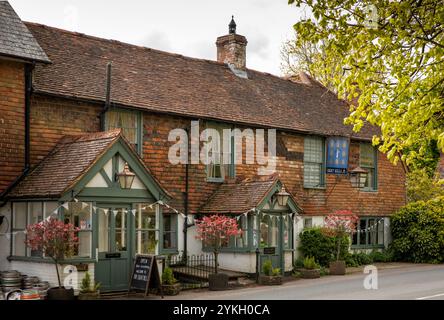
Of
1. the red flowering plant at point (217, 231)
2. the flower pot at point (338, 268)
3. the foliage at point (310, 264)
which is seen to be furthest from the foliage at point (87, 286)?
the flower pot at point (338, 268)

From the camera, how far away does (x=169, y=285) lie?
1866 centimetres

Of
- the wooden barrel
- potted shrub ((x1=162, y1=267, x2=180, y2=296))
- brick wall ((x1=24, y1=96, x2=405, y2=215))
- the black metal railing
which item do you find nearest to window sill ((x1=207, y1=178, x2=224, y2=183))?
brick wall ((x1=24, y1=96, x2=405, y2=215))

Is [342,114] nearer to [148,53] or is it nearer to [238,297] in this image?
[148,53]

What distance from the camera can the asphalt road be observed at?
56.9 feet

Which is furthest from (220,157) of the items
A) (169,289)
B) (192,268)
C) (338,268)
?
(169,289)

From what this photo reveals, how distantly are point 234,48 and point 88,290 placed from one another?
15506 mm

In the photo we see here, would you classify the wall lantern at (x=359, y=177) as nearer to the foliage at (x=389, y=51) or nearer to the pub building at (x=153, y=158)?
the pub building at (x=153, y=158)

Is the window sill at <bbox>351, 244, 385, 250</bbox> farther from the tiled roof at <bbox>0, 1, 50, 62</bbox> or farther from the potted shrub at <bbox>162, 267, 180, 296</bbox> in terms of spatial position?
the tiled roof at <bbox>0, 1, 50, 62</bbox>

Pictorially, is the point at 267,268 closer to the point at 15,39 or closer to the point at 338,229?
the point at 338,229

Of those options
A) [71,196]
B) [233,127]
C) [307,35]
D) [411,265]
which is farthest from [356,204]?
[307,35]

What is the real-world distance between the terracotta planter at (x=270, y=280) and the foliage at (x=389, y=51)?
32.0 ft

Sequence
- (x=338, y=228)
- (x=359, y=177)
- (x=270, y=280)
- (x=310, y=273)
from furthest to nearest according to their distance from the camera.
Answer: (x=359, y=177), (x=338, y=228), (x=310, y=273), (x=270, y=280)

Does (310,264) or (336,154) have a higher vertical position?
(336,154)

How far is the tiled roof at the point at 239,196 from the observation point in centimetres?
2244
